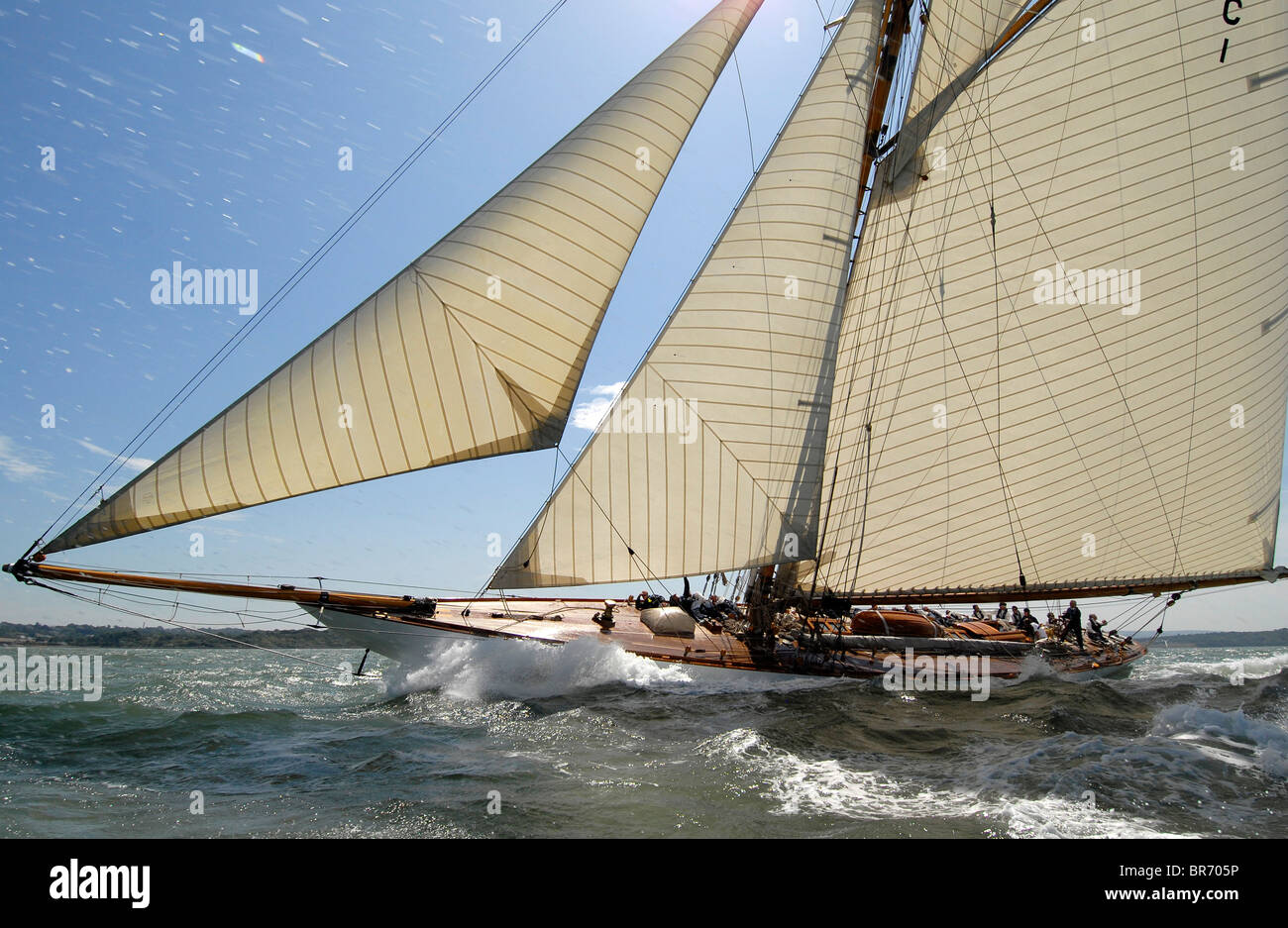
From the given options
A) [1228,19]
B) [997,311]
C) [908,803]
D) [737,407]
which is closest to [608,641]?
[737,407]

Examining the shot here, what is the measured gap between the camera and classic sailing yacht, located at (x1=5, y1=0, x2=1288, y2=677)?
14336 millimetres

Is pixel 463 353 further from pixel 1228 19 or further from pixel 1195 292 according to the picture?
pixel 1228 19

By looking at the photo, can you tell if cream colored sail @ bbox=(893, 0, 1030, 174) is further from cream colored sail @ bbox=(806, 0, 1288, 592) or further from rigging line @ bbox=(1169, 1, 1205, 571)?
rigging line @ bbox=(1169, 1, 1205, 571)

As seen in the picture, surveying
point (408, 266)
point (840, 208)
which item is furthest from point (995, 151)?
point (408, 266)

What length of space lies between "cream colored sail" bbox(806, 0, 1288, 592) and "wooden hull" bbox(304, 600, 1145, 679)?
92.7 inches

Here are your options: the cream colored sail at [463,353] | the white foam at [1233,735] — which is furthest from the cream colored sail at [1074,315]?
the cream colored sail at [463,353]

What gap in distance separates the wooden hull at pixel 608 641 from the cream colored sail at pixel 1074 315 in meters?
2.36

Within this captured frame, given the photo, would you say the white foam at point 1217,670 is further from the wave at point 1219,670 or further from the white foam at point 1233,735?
the white foam at point 1233,735

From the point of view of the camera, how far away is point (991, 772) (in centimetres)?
846

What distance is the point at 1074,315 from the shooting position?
1702 centimetres

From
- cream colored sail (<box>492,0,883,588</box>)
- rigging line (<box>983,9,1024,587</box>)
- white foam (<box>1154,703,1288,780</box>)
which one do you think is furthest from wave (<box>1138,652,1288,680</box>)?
cream colored sail (<box>492,0,883,588</box>)

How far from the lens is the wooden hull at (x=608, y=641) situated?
47.4 ft

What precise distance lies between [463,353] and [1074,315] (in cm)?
1482
